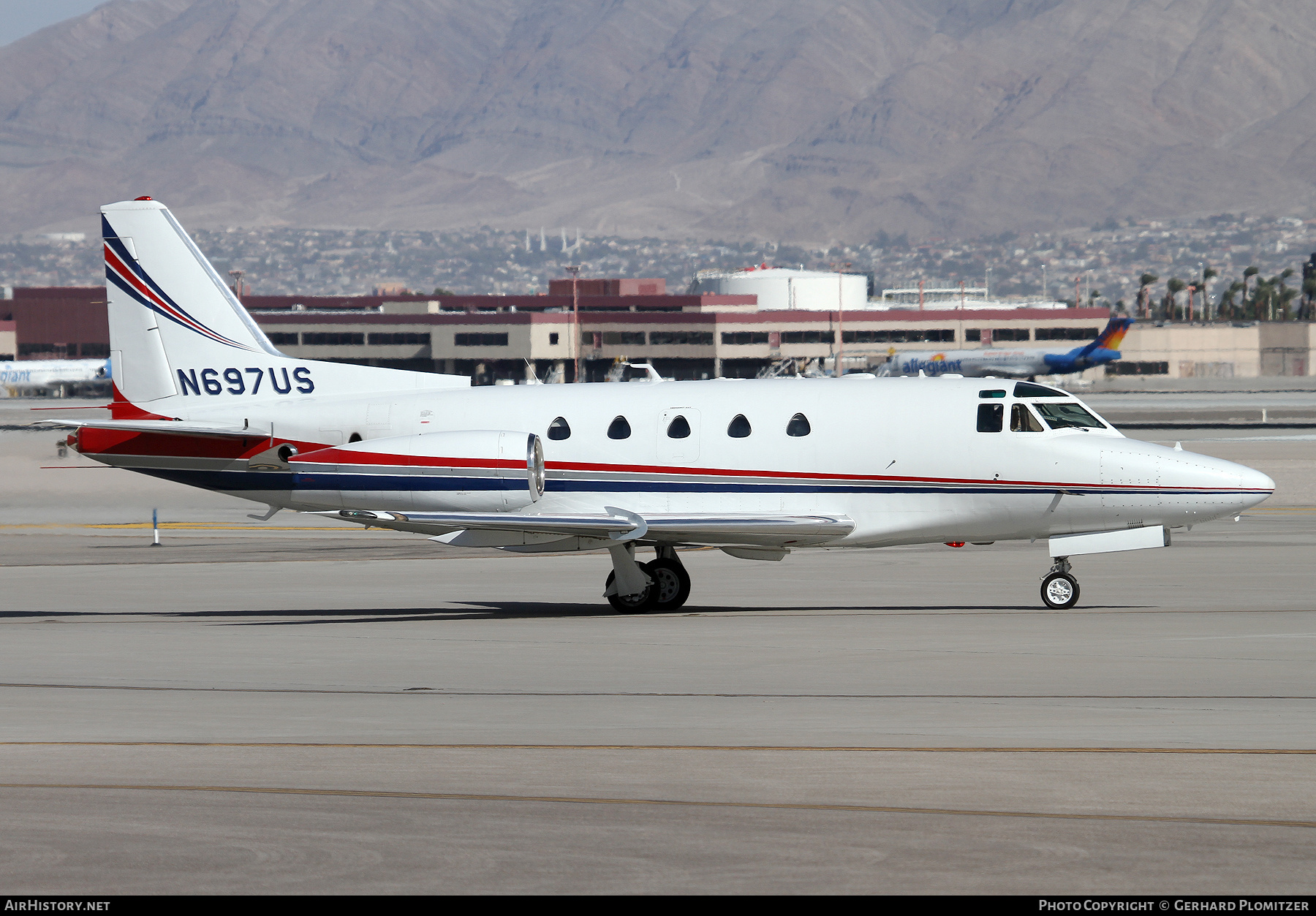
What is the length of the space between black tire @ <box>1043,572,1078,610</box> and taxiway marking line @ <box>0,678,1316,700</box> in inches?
Result: 292

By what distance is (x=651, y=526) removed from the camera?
23.7 meters

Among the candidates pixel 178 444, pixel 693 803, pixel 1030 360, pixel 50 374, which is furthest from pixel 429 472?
pixel 50 374

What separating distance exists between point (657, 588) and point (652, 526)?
1680mm

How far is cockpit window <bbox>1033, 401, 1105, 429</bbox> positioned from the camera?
2386 cm

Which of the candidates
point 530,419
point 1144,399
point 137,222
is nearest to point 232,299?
point 137,222

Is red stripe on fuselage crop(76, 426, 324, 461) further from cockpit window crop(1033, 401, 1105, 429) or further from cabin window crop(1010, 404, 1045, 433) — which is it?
cockpit window crop(1033, 401, 1105, 429)

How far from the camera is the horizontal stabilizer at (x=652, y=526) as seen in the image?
2323 cm

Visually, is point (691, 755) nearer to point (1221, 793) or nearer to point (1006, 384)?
point (1221, 793)

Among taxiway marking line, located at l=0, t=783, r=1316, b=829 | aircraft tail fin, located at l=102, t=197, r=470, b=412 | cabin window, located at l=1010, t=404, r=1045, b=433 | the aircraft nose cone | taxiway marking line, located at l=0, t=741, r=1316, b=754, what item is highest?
aircraft tail fin, located at l=102, t=197, r=470, b=412

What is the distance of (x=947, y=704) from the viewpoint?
1605 cm

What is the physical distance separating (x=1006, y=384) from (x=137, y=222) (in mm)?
13662

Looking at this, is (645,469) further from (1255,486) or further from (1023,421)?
(1255,486)

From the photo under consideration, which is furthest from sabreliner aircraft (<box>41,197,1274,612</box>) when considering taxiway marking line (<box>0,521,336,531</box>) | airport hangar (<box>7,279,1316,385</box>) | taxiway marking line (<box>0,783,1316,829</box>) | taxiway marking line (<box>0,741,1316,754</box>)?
airport hangar (<box>7,279,1316,385</box>)

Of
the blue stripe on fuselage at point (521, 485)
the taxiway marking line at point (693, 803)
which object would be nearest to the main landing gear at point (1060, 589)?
the blue stripe on fuselage at point (521, 485)
